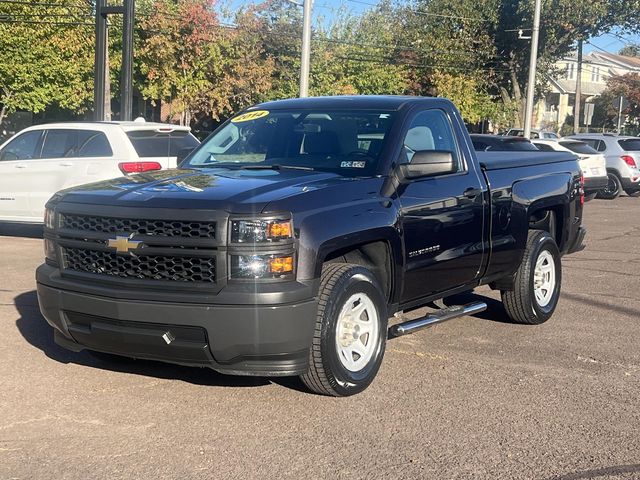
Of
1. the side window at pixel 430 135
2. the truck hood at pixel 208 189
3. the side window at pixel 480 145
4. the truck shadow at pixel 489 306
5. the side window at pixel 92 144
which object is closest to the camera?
the truck hood at pixel 208 189

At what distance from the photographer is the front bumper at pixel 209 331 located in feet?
15.0

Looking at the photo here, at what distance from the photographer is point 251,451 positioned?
4.33 meters

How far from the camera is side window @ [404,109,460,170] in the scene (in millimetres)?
6094

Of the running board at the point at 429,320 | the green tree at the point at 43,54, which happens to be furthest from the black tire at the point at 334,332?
the green tree at the point at 43,54

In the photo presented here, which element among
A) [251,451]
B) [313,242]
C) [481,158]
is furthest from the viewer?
[481,158]

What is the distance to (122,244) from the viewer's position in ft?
15.7

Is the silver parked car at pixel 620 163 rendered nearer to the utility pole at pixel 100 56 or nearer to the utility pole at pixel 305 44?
the utility pole at pixel 305 44

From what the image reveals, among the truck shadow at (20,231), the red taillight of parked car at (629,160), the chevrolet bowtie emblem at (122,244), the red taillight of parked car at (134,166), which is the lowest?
the truck shadow at (20,231)

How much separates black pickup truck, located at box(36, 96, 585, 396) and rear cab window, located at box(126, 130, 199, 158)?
5261 millimetres

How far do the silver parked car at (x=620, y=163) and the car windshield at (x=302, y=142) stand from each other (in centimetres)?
1884

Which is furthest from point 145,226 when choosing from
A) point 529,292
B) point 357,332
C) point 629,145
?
point 629,145

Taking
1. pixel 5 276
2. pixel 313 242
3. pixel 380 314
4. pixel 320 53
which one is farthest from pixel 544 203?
pixel 320 53

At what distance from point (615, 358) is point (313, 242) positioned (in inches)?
115

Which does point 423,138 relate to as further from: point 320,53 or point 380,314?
point 320,53
